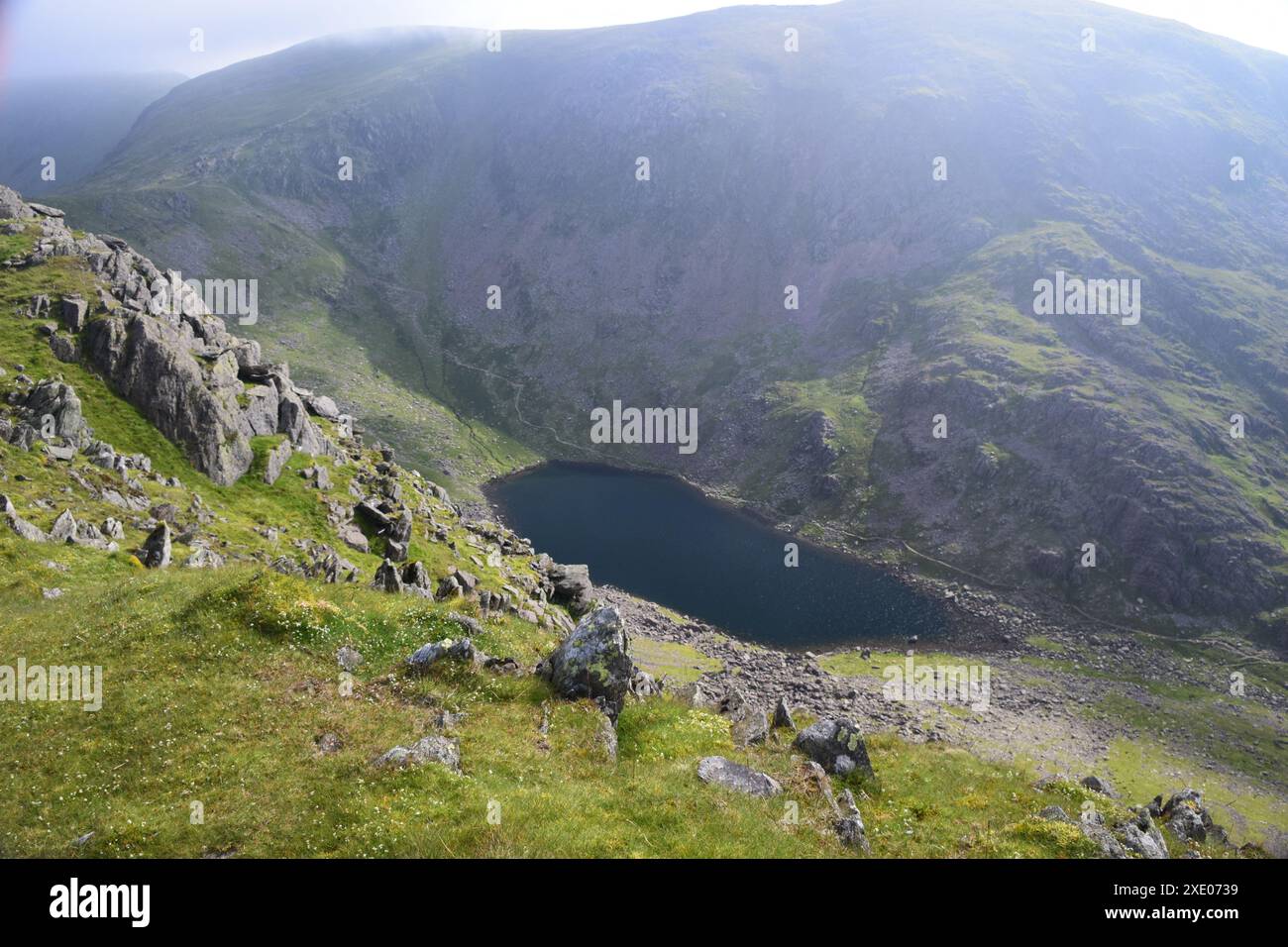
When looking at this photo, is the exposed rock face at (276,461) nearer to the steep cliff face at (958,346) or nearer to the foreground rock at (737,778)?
the foreground rock at (737,778)

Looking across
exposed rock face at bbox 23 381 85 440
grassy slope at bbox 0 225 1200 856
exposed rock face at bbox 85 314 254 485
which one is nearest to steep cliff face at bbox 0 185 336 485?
exposed rock face at bbox 85 314 254 485

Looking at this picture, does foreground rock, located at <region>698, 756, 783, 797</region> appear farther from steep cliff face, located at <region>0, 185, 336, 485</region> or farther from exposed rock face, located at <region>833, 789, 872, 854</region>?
steep cliff face, located at <region>0, 185, 336, 485</region>

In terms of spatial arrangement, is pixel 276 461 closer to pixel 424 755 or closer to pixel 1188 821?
pixel 424 755

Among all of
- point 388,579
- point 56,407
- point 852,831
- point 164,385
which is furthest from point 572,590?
point 852,831

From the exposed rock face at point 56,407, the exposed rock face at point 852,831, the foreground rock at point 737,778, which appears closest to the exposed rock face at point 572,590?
the exposed rock face at point 56,407

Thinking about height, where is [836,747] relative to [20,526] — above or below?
below

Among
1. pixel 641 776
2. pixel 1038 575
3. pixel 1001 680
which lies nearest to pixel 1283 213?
pixel 1038 575

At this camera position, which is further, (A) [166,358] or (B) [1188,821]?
(A) [166,358]
